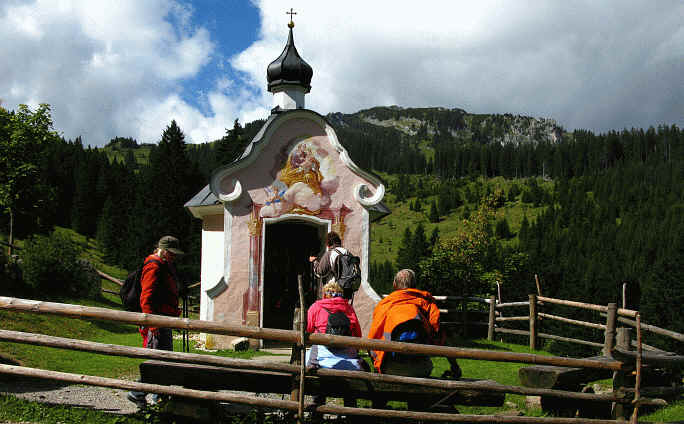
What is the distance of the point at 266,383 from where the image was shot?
5438 millimetres

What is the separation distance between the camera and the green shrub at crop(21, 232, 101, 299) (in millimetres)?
19188

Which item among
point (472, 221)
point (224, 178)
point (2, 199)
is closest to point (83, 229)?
point (2, 199)

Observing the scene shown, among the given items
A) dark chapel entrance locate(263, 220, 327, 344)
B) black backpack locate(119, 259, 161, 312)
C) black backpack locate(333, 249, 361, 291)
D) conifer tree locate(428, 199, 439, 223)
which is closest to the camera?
black backpack locate(119, 259, 161, 312)

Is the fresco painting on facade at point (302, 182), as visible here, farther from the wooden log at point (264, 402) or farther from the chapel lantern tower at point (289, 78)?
the wooden log at point (264, 402)

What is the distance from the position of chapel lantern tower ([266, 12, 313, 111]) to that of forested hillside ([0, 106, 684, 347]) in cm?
679

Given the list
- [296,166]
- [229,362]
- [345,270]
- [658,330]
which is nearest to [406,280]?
[229,362]

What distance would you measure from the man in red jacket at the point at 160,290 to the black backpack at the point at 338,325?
77.5 inches

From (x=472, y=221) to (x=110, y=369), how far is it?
25043 millimetres

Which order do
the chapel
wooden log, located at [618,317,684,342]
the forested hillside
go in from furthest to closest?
the forested hillside < the chapel < wooden log, located at [618,317,684,342]

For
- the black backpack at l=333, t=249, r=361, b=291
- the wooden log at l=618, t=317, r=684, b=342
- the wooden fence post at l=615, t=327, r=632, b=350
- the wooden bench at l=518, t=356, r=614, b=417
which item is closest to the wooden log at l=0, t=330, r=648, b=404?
the wooden bench at l=518, t=356, r=614, b=417

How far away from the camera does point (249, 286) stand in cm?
1148

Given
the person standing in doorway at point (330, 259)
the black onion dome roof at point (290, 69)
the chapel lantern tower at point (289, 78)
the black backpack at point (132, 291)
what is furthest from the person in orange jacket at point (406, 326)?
the black onion dome roof at point (290, 69)

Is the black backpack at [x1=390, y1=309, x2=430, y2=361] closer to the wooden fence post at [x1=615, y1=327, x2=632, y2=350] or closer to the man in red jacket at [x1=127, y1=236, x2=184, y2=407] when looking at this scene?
the wooden fence post at [x1=615, y1=327, x2=632, y2=350]

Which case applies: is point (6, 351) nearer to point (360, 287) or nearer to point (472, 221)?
point (360, 287)
